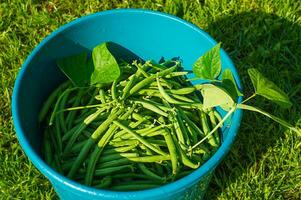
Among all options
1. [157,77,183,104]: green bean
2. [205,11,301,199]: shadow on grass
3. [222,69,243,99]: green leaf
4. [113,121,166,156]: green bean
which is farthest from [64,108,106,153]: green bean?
[205,11,301,199]: shadow on grass

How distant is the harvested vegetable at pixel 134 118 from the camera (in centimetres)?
169

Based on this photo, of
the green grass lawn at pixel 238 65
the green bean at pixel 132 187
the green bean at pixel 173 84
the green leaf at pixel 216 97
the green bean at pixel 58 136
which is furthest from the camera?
the green grass lawn at pixel 238 65

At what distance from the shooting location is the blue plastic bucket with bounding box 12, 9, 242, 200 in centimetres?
173

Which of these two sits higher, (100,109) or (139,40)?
(139,40)

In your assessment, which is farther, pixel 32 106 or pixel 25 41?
pixel 25 41

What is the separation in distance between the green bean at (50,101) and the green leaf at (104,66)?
13cm

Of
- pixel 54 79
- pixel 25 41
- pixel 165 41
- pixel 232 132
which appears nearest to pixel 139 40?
pixel 165 41

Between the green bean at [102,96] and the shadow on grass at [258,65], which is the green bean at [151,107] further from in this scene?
the shadow on grass at [258,65]

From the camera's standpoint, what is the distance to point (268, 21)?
256cm

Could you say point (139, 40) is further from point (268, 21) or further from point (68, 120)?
point (268, 21)

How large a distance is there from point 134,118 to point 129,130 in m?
0.09

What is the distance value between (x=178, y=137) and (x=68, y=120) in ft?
1.27

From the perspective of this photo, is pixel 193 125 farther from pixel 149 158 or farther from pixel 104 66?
pixel 104 66

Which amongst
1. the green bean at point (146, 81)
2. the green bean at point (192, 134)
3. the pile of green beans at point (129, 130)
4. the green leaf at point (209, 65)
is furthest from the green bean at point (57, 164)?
the green leaf at point (209, 65)
